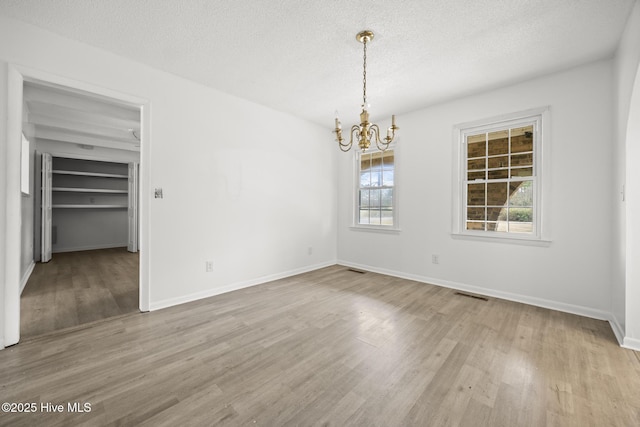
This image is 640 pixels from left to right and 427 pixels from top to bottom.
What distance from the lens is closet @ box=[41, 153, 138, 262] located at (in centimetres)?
659

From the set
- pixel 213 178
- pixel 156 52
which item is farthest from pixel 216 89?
pixel 213 178

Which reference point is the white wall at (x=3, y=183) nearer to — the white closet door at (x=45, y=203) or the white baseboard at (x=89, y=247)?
the white closet door at (x=45, y=203)

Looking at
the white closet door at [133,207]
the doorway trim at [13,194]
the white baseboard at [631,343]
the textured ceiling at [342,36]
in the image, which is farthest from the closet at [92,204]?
the white baseboard at [631,343]

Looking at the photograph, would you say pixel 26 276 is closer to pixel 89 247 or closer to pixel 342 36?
pixel 89 247

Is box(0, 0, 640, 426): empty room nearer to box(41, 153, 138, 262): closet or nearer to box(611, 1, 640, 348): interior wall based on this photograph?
box(611, 1, 640, 348): interior wall

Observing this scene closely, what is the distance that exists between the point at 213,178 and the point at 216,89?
1.19 meters

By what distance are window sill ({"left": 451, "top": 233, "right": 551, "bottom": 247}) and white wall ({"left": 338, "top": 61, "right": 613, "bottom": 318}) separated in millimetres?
51

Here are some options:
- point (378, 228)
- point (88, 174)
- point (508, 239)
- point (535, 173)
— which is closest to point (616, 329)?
point (508, 239)

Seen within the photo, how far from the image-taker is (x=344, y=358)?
206 centimetres

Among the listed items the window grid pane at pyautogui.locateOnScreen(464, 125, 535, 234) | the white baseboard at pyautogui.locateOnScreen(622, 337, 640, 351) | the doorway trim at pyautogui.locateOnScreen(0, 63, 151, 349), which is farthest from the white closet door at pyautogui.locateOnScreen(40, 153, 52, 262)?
the white baseboard at pyautogui.locateOnScreen(622, 337, 640, 351)

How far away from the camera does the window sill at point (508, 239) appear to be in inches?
124

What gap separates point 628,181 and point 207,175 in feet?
14.0

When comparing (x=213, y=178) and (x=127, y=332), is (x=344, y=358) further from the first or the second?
(x=213, y=178)

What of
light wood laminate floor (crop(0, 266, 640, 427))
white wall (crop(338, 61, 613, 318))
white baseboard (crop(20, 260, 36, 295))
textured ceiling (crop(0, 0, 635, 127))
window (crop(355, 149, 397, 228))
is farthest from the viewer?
window (crop(355, 149, 397, 228))
